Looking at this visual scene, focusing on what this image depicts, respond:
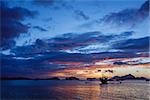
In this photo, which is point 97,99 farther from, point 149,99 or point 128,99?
point 149,99

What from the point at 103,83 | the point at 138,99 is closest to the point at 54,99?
the point at 138,99

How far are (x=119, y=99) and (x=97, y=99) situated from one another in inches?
122

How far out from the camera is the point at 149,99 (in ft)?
116

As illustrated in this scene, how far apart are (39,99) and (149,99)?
15.0 meters

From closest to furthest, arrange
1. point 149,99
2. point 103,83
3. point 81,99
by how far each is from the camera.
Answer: point 149,99
point 81,99
point 103,83

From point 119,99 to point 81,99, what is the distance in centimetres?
504

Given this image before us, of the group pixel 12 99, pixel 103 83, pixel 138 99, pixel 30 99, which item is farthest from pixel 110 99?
pixel 103 83

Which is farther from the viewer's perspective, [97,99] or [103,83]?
[103,83]

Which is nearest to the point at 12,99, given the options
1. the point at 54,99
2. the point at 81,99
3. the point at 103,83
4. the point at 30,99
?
the point at 30,99

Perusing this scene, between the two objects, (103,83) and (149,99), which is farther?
(103,83)

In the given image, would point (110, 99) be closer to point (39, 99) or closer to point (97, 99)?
point (97, 99)

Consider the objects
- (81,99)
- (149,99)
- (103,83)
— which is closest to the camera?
(149,99)

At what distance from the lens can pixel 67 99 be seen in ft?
119

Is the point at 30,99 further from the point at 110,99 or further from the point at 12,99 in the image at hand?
the point at 110,99
